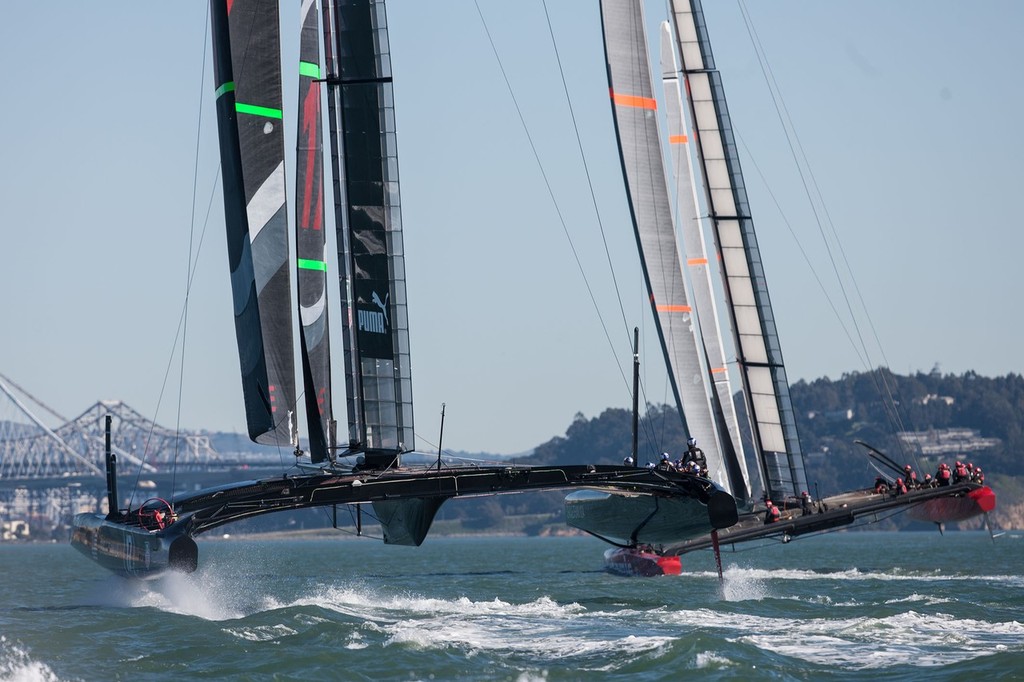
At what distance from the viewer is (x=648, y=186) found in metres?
25.3

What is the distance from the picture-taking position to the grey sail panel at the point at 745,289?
24781 millimetres

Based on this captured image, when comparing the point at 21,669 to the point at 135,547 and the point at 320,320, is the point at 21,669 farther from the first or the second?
the point at 320,320

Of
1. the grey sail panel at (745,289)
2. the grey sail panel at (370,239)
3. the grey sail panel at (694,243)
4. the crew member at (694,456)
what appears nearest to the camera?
the grey sail panel at (370,239)

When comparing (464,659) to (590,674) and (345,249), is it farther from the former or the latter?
(345,249)

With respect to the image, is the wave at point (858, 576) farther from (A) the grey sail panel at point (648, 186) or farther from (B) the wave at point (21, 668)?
(B) the wave at point (21, 668)

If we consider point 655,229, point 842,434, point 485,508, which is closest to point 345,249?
point 655,229

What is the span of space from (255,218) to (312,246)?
33.4 inches

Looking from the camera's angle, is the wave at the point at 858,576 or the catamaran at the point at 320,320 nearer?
the catamaran at the point at 320,320

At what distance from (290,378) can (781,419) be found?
8.67 metres

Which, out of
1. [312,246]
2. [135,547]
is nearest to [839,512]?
[312,246]

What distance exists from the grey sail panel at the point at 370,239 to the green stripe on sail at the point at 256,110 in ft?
4.97

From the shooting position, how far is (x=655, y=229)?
25172mm

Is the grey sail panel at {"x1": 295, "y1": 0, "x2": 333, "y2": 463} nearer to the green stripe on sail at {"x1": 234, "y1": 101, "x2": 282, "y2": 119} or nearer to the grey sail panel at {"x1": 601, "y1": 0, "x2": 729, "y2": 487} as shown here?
the green stripe on sail at {"x1": 234, "y1": 101, "x2": 282, "y2": 119}

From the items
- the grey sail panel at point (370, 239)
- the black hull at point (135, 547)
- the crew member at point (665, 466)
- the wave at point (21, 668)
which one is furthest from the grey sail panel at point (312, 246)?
the wave at point (21, 668)
